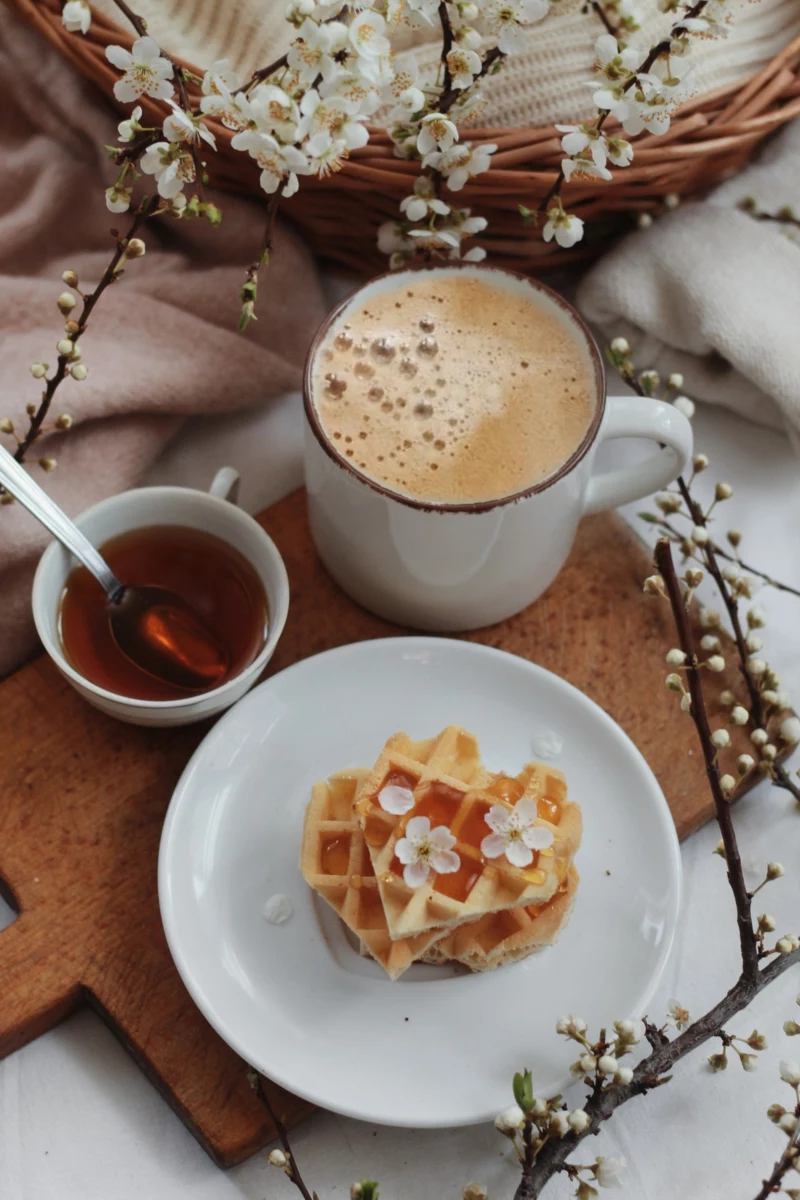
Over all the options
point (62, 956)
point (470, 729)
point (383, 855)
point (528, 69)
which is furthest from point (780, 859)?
point (528, 69)

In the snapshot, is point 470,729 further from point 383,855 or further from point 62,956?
point 62,956

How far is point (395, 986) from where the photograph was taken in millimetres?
938

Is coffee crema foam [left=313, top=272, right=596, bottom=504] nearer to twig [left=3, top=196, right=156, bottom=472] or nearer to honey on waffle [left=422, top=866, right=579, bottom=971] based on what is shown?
twig [left=3, top=196, right=156, bottom=472]

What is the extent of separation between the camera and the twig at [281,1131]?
0.85 meters

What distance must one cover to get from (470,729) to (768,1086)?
38cm

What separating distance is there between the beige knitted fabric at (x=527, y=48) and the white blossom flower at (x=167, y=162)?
1.03 feet

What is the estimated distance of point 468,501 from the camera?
0.95 m

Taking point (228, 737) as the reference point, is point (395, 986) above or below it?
below

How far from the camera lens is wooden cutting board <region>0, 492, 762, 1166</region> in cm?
94

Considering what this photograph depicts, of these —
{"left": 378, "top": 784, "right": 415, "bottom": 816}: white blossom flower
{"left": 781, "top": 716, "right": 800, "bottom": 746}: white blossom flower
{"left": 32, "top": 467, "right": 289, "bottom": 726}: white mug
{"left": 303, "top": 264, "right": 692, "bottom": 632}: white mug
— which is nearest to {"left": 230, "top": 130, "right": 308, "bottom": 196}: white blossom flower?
{"left": 303, "top": 264, "right": 692, "bottom": 632}: white mug

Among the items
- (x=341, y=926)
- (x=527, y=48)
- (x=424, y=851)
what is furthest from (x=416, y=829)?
(x=527, y=48)

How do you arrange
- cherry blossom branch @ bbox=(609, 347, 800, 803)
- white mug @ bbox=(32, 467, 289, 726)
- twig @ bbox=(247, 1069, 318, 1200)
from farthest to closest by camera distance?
cherry blossom branch @ bbox=(609, 347, 800, 803) < white mug @ bbox=(32, 467, 289, 726) < twig @ bbox=(247, 1069, 318, 1200)

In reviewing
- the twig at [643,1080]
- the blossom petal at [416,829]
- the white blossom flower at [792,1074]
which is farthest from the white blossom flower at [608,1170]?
the blossom petal at [416,829]

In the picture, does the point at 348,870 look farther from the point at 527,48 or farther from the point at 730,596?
the point at 527,48
